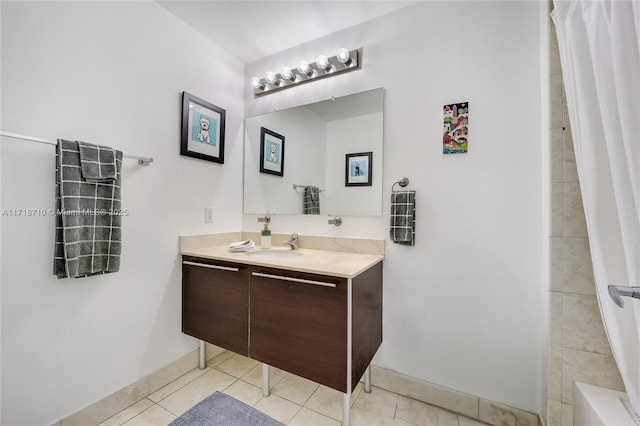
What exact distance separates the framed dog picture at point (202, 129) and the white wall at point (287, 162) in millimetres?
273

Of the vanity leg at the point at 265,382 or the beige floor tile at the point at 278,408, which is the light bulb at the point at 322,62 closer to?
the vanity leg at the point at 265,382

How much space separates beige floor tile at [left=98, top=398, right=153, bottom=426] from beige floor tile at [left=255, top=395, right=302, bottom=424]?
2.10 feet

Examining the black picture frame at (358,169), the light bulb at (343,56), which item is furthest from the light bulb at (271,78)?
the black picture frame at (358,169)

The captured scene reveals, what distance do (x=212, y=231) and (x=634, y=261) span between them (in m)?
2.14

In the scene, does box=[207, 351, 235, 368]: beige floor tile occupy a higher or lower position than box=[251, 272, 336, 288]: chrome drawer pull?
lower

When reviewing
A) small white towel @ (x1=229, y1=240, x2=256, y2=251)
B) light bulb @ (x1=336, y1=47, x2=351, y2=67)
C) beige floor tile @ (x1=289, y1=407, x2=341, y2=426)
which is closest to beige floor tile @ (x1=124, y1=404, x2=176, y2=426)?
beige floor tile @ (x1=289, y1=407, x2=341, y2=426)

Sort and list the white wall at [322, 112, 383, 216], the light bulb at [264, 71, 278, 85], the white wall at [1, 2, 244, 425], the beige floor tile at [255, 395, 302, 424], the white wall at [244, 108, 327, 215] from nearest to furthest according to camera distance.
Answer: the white wall at [1, 2, 244, 425] → the beige floor tile at [255, 395, 302, 424] → the white wall at [322, 112, 383, 216] → the white wall at [244, 108, 327, 215] → the light bulb at [264, 71, 278, 85]

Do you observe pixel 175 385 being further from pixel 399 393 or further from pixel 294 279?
pixel 399 393

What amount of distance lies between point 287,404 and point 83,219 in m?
1.48

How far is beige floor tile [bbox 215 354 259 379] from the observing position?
5.98 feet

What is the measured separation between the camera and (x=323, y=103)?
6.15ft

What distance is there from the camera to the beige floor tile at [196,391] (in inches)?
58.7

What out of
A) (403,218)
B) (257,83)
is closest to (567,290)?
(403,218)

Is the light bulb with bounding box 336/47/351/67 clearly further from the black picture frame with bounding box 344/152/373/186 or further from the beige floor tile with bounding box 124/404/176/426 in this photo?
the beige floor tile with bounding box 124/404/176/426
